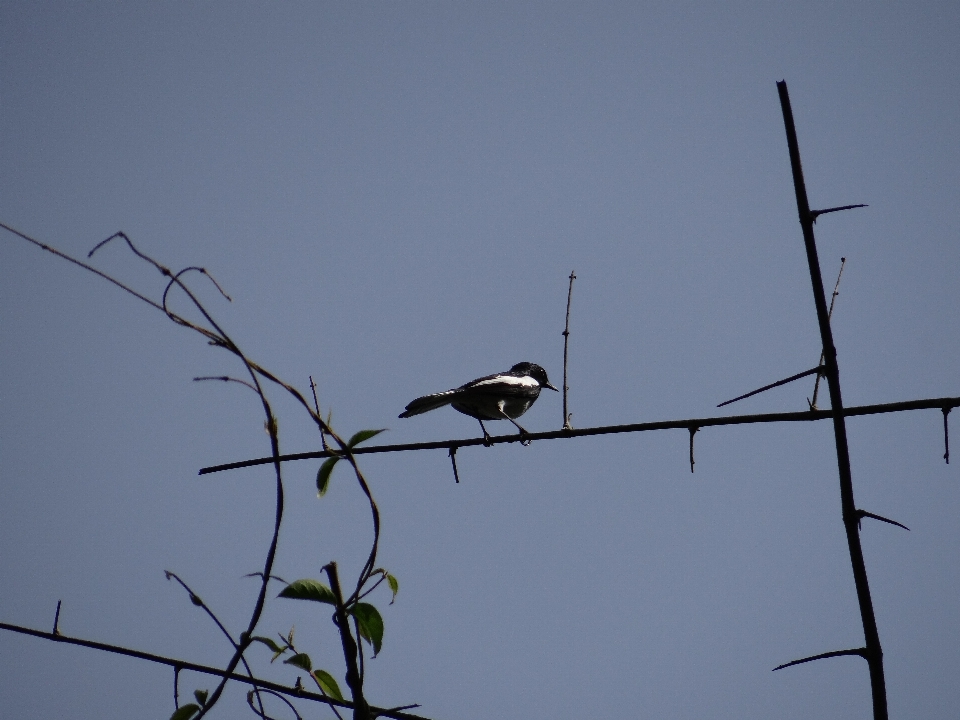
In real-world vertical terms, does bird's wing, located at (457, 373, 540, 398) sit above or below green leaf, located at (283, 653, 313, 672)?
above

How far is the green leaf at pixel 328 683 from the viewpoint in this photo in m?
2.23

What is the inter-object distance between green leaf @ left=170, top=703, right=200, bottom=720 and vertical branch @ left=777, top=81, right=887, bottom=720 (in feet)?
5.65

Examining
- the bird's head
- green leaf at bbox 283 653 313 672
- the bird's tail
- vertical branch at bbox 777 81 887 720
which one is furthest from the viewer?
the bird's head

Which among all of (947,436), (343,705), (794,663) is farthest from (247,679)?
(947,436)

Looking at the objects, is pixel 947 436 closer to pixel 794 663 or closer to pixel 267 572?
pixel 794 663

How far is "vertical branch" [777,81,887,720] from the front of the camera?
1709mm

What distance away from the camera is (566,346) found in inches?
141

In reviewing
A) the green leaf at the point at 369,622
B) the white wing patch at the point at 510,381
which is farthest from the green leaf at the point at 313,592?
the white wing patch at the point at 510,381

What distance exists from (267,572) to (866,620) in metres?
1.30

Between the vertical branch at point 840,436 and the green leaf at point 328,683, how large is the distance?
4.37 ft

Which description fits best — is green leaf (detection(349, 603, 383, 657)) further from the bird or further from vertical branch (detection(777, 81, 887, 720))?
the bird

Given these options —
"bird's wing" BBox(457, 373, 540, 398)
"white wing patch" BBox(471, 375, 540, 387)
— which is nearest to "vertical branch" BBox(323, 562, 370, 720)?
"bird's wing" BBox(457, 373, 540, 398)

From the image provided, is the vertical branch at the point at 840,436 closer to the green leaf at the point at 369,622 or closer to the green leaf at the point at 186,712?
the green leaf at the point at 369,622

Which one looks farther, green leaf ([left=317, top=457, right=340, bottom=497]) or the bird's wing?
the bird's wing
